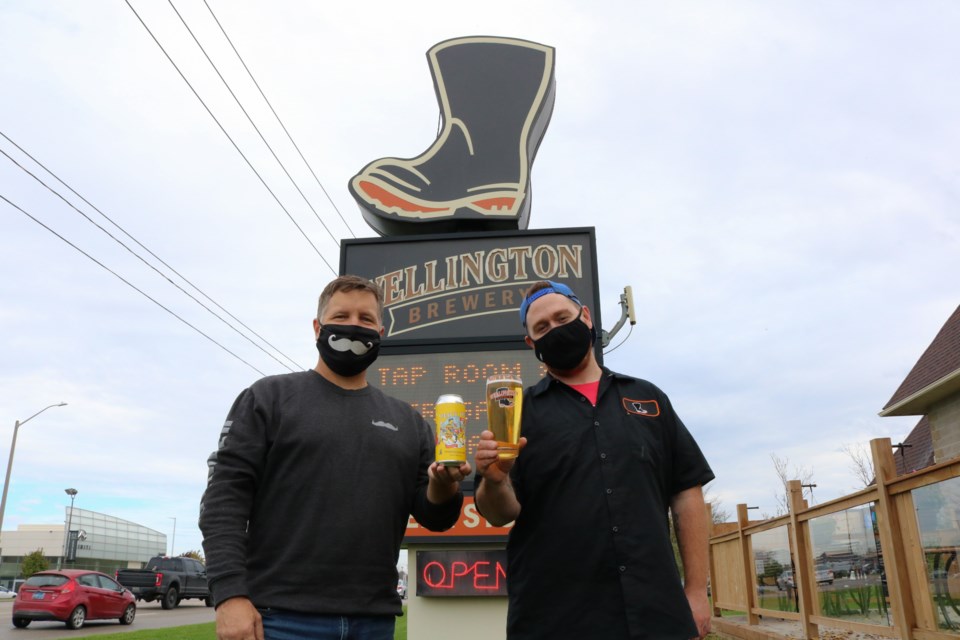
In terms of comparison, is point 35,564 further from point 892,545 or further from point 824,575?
point 892,545

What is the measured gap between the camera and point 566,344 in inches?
105

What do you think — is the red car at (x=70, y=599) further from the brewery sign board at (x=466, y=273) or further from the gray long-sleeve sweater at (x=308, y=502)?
the gray long-sleeve sweater at (x=308, y=502)

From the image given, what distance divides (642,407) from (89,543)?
7189cm

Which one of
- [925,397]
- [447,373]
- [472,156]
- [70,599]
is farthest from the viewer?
[70,599]

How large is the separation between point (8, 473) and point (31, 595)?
49.3 ft

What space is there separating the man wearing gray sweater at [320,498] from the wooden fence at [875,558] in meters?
4.07

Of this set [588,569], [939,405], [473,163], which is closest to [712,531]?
[939,405]

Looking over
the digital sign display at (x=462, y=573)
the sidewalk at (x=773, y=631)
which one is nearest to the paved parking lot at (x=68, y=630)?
the digital sign display at (x=462, y=573)

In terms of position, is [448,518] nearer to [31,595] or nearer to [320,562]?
[320,562]

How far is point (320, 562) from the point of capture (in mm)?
2219

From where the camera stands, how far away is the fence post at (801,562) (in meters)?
7.55

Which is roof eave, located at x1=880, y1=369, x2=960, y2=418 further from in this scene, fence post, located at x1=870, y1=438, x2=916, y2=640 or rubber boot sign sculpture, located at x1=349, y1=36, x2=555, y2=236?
rubber boot sign sculpture, located at x1=349, y1=36, x2=555, y2=236

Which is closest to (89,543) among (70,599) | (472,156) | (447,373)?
(70,599)

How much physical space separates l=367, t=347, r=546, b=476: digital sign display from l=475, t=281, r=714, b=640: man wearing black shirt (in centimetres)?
349
